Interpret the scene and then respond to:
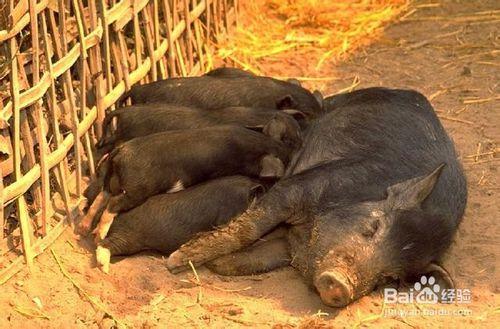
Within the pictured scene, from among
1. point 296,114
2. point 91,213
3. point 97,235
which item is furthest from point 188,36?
point 97,235

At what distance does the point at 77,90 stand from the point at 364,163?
1.69 m

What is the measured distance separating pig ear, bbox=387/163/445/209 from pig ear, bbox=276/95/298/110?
131 cm

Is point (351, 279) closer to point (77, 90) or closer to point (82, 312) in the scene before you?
point (82, 312)

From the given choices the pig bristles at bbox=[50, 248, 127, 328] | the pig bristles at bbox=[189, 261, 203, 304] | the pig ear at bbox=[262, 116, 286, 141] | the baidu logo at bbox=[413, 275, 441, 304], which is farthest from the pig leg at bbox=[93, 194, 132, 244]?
the baidu logo at bbox=[413, 275, 441, 304]

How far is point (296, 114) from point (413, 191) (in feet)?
4.29

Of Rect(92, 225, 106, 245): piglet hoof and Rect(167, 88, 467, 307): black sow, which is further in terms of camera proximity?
Rect(92, 225, 106, 245): piglet hoof

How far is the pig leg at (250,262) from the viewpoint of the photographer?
194 inches

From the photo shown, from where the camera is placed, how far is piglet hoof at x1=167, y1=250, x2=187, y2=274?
4855 millimetres

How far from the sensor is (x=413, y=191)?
463 cm

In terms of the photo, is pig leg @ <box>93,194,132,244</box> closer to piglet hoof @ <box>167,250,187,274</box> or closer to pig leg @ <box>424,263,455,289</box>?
piglet hoof @ <box>167,250,187,274</box>

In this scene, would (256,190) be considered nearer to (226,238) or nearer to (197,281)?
(226,238)

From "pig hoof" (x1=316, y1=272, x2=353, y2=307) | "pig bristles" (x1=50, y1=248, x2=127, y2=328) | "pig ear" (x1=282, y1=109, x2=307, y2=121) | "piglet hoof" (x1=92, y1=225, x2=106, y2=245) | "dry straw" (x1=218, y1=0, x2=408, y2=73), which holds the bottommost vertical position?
"dry straw" (x1=218, y1=0, x2=408, y2=73)

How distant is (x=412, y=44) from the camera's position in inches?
314

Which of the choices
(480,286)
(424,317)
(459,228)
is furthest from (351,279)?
(459,228)
